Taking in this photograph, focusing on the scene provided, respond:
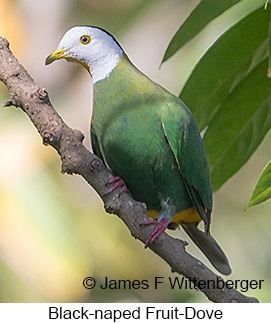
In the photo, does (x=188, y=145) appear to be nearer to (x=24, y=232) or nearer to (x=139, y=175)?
(x=139, y=175)

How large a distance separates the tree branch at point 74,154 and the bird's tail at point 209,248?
70 cm

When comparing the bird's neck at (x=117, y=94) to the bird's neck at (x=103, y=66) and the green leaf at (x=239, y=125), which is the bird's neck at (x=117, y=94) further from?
the green leaf at (x=239, y=125)

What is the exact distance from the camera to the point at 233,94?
190 centimetres

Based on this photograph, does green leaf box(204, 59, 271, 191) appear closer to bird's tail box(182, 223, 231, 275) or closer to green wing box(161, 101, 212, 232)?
green wing box(161, 101, 212, 232)

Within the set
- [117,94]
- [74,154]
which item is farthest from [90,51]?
[74,154]

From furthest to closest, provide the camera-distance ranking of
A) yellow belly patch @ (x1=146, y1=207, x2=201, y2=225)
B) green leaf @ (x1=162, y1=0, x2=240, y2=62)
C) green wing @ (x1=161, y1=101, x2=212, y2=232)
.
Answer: yellow belly patch @ (x1=146, y1=207, x2=201, y2=225), green wing @ (x1=161, y1=101, x2=212, y2=232), green leaf @ (x1=162, y1=0, x2=240, y2=62)

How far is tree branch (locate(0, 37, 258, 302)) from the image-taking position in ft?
4.98

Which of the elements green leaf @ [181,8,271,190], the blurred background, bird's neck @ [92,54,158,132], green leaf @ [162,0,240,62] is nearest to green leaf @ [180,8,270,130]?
green leaf @ [181,8,271,190]

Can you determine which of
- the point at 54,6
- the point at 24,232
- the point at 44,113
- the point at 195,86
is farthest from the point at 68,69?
the point at 44,113

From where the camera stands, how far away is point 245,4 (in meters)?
1.97

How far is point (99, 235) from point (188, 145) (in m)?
1.11

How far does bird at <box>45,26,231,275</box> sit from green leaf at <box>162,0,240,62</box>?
13.4 inches

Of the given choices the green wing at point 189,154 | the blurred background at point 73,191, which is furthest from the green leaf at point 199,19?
the blurred background at point 73,191

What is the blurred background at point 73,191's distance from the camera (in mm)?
2922
